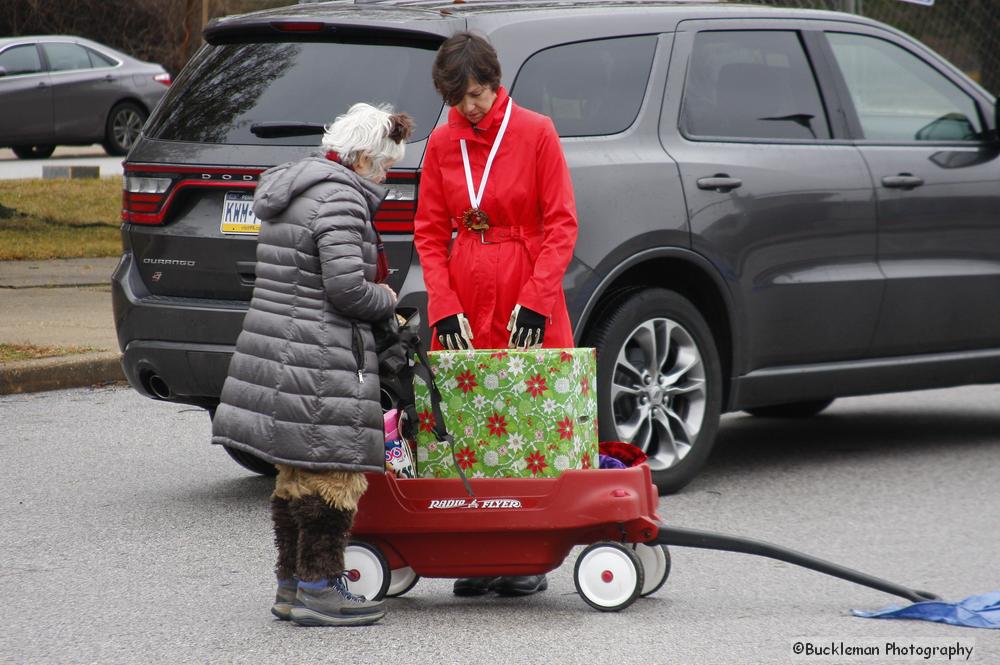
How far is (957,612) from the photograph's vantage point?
4762 millimetres

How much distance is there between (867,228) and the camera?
6.96 metres

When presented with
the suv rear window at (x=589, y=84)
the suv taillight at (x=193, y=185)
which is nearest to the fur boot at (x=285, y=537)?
the suv taillight at (x=193, y=185)

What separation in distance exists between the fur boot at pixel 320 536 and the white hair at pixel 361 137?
1.02 metres

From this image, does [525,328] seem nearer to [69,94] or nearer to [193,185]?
[193,185]

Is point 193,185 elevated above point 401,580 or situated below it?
above

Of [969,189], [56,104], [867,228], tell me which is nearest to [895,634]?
[867,228]

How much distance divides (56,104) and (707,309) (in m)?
16.4

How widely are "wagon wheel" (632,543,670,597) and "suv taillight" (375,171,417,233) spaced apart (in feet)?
4.91

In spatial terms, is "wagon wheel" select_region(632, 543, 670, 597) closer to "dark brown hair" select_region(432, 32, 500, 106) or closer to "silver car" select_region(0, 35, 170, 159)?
"dark brown hair" select_region(432, 32, 500, 106)

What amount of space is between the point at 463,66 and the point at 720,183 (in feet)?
6.25

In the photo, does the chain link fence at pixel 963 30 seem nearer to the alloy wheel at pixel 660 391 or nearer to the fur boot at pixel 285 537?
the alloy wheel at pixel 660 391

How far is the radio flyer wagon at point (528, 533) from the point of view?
4793mm

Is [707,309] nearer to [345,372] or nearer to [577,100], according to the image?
[577,100]

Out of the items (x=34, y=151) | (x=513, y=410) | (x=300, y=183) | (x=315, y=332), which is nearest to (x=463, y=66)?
(x=300, y=183)
